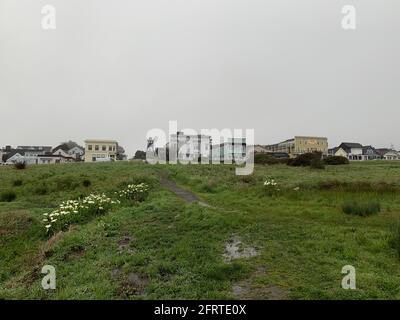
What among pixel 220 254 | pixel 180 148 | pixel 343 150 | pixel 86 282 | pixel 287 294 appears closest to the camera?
pixel 287 294

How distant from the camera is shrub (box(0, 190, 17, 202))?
744 inches

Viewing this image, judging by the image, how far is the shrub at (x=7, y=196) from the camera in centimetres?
1890

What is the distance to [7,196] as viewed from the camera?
1925 cm

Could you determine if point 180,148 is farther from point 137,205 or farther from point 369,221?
point 369,221

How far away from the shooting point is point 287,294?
20.1ft

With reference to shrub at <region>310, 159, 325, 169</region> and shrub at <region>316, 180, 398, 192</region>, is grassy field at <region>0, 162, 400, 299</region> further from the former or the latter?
shrub at <region>310, 159, 325, 169</region>

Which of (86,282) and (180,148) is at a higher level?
(180,148)

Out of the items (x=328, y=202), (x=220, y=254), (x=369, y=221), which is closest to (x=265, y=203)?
(x=328, y=202)

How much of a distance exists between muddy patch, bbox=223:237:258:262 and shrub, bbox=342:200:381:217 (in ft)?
19.3

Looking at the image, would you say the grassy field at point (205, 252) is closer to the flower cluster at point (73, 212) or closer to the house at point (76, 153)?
the flower cluster at point (73, 212)

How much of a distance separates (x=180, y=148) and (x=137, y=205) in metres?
56.6

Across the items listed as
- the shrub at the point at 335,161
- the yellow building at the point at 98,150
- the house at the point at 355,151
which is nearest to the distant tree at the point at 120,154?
the yellow building at the point at 98,150

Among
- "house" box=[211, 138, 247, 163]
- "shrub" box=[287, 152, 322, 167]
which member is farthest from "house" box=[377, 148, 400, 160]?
"shrub" box=[287, 152, 322, 167]
